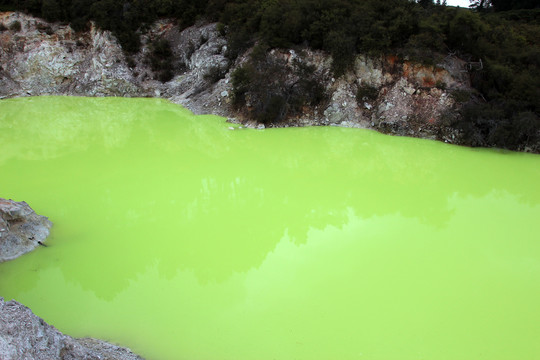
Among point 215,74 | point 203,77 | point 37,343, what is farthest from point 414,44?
point 37,343

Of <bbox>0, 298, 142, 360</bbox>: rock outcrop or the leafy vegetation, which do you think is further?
the leafy vegetation

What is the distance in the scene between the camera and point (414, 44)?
13898mm

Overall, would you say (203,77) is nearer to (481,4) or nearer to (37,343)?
(37,343)

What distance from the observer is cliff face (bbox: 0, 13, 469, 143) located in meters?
13.7

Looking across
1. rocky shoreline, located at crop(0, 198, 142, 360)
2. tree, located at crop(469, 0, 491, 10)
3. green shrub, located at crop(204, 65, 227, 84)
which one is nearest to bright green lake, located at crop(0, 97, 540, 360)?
rocky shoreline, located at crop(0, 198, 142, 360)

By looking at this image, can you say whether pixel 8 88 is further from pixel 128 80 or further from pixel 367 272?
pixel 367 272

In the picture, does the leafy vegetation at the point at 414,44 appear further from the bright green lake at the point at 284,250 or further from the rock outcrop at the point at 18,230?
the rock outcrop at the point at 18,230

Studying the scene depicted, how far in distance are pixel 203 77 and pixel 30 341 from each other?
1566 centimetres

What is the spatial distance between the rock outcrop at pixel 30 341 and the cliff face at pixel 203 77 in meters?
11.7

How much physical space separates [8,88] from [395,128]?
1944 centimetres

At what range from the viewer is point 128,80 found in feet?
65.4

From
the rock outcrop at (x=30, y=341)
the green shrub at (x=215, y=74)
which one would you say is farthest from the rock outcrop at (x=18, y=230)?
the green shrub at (x=215, y=74)

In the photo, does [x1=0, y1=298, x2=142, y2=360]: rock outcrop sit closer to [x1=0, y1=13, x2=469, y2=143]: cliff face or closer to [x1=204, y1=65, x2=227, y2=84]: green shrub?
[x1=0, y1=13, x2=469, y2=143]: cliff face

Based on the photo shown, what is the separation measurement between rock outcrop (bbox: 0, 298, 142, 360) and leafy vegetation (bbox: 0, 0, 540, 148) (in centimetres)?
1169
